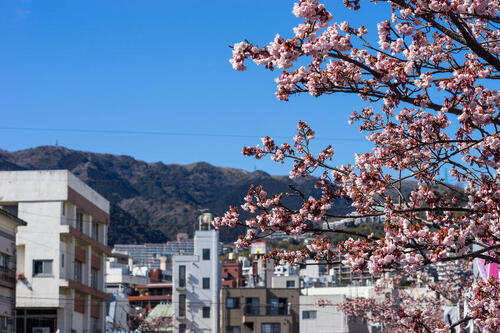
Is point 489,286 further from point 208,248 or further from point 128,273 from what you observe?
point 128,273

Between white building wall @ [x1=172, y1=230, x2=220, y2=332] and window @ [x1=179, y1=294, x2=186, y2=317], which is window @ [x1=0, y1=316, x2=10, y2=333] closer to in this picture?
white building wall @ [x1=172, y1=230, x2=220, y2=332]

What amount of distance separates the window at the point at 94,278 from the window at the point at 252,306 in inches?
1005

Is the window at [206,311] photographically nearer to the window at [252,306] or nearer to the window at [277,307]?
the window at [252,306]

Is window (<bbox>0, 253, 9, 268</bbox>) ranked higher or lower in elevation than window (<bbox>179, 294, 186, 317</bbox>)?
higher

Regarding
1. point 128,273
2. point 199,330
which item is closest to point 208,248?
point 199,330

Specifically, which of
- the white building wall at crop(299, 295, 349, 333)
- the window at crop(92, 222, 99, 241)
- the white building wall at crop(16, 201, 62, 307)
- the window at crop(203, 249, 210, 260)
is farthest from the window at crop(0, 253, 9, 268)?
the window at crop(203, 249, 210, 260)

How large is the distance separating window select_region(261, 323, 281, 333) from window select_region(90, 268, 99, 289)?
25221 mm

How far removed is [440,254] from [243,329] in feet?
264

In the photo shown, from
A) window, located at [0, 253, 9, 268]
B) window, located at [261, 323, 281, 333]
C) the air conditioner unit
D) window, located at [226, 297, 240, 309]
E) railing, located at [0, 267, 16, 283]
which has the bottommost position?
window, located at [261, 323, 281, 333]

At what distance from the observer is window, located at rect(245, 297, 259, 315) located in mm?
91500

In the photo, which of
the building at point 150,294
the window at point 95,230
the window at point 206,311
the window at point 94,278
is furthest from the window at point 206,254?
the building at point 150,294

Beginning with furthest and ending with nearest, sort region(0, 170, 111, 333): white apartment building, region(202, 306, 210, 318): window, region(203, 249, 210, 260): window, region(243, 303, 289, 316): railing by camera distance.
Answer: region(203, 249, 210, 260): window < region(202, 306, 210, 318): window < region(243, 303, 289, 316): railing < region(0, 170, 111, 333): white apartment building

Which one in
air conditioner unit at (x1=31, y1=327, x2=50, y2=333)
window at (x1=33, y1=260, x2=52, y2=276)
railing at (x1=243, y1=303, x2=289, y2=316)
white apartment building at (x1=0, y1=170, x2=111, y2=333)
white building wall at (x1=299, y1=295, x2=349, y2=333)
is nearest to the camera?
white apartment building at (x1=0, y1=170, x2=111, y2=333)

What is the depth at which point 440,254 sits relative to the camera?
37.8 feet
